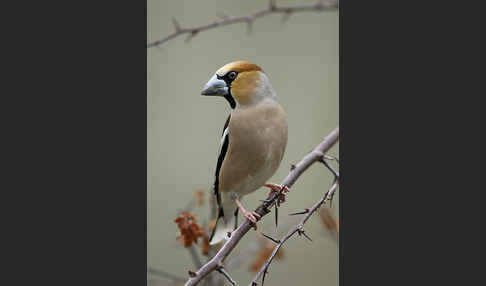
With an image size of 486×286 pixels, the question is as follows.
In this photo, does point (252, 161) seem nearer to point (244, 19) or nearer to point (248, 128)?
point (248, 128)

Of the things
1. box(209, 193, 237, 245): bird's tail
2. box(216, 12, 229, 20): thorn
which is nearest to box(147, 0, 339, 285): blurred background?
box(216, 12, 229, 20): thorn

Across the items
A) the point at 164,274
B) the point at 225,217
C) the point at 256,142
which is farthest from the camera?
the point at 225,217

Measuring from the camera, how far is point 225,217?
3.86m

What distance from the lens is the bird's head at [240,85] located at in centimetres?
362

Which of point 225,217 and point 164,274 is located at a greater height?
point 225,217

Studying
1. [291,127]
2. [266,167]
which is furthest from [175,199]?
[291,127]

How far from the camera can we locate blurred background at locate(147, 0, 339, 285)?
143 inches

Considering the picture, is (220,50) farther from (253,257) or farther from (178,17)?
(253,257)

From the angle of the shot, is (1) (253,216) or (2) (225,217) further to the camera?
(2) (225,217)

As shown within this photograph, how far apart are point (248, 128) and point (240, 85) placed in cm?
28

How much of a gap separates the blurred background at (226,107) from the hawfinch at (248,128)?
2.0 inches

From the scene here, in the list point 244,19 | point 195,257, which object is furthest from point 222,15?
point 195,257

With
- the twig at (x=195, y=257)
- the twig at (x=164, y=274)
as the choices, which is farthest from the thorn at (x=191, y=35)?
the twig at (x=164, y=274)

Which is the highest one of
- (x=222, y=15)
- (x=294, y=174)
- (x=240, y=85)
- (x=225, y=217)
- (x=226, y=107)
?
(x=222, y=15)
